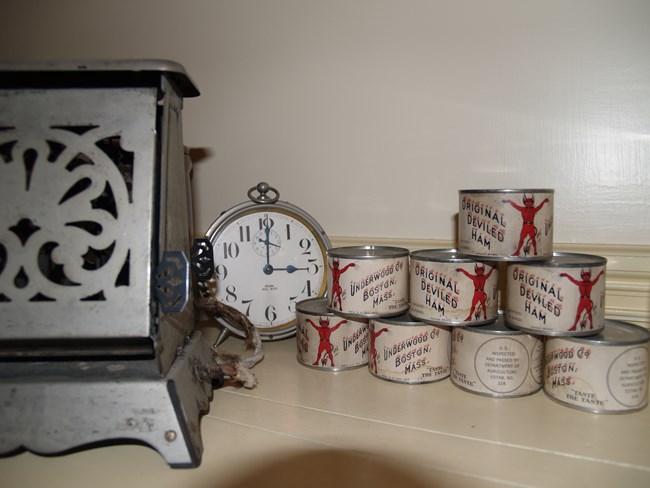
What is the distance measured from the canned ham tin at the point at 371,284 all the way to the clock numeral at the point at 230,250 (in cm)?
28

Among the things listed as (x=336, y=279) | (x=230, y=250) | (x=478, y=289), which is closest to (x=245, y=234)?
(x=230, y=250)

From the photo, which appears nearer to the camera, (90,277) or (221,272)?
(90,277)

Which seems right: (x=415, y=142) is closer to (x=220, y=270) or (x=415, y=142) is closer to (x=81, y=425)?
(x=220, y=270)

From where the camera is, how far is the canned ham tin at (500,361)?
0.83 meters

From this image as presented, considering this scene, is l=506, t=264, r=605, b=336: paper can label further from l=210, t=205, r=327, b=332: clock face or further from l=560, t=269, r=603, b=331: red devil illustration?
l=210, t=205, r=327, b=332: clock face

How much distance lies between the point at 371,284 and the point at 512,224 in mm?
256

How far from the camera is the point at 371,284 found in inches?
36.1

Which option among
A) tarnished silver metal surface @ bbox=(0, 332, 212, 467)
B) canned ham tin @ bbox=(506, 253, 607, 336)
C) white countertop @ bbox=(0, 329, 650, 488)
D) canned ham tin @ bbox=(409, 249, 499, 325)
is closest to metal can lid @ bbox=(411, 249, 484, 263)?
canned ham tin @ bbox=(409, 249, 499, 325)

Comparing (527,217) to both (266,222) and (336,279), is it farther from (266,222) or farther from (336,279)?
(266,222)

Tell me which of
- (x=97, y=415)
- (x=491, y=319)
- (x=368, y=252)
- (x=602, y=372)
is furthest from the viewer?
(x=368, y=252)

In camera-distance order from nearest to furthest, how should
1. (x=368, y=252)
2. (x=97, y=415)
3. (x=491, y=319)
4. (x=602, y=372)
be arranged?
(x=97, y=415)
(x=602, y=372)
(x=491, y=319)
(x=368, y=252)

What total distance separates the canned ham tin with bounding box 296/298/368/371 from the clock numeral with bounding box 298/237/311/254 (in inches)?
7.2

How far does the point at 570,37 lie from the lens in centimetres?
102

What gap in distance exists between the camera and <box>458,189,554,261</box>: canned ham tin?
844 mm
